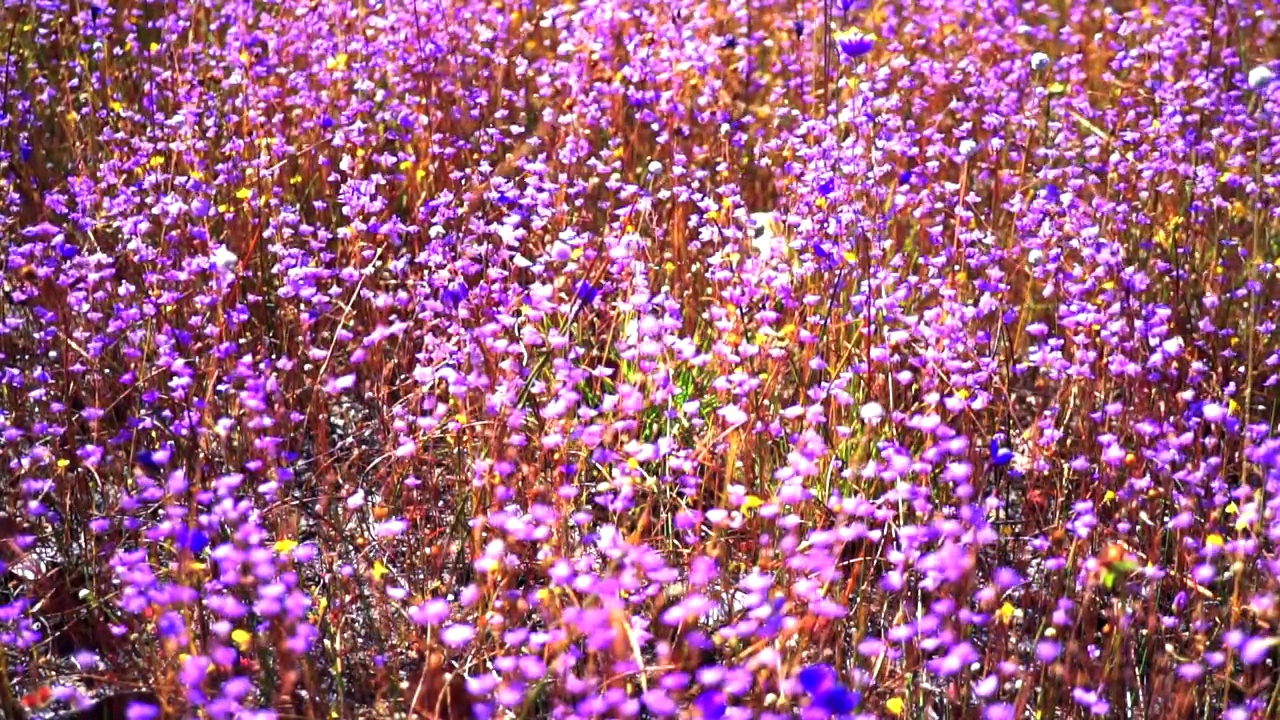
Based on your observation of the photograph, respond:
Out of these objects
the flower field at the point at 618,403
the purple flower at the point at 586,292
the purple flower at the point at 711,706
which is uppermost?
the purple flower at the point at 711,706

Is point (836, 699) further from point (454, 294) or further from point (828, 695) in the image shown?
point (454, 294)

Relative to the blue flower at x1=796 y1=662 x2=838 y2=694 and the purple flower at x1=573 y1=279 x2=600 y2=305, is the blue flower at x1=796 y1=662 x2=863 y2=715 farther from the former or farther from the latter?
the purple flower at x1=573 y1=279 x2=600 y2=305

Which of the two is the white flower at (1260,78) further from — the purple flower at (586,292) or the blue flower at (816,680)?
the blue flower at (816,680)

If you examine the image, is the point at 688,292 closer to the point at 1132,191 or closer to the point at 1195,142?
the point at 1132,191

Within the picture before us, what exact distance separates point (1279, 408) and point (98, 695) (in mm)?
2409

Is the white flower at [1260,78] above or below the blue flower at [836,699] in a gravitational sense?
below

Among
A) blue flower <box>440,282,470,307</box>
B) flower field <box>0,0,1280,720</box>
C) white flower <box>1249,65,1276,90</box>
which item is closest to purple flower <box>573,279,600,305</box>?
flower field <box>0,0,1280,720</box>

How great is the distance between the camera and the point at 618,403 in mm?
2393

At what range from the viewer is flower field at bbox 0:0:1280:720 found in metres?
1.88

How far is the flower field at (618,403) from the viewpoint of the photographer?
1879 mm

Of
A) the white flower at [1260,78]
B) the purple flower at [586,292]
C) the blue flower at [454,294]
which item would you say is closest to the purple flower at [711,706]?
the purple flower at [586,292]

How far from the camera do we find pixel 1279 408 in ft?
9.58

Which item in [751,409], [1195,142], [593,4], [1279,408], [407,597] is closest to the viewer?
[407,597]

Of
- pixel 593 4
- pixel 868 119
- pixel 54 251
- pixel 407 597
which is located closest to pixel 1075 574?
pixel 407 597
